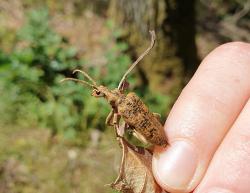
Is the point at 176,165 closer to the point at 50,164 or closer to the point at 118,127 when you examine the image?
the point at 118,127

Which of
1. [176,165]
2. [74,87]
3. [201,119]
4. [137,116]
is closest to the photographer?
[137,116]

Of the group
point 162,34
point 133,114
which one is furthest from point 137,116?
point 162,34

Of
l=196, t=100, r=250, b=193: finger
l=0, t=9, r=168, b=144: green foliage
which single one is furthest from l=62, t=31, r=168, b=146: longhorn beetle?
l=0, t=9, r=168, b=144: green foliage

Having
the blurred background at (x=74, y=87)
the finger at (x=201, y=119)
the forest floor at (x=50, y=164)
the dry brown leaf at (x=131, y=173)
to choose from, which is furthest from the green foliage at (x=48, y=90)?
the dry brown leaf at (x=131, y=173)

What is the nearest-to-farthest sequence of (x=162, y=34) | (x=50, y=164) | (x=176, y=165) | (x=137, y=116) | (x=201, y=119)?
(x=137, y=116) → (x=176, y=165) → (x=201, y=119) → (x=50, y=164) → (x=162, y=34)

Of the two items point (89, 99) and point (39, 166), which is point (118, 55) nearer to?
point (89, 99)

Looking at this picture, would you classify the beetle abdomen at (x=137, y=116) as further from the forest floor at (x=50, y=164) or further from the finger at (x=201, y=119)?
the forest floor at (x=50, y=164)

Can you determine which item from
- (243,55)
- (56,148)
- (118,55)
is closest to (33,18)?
(118,55)
